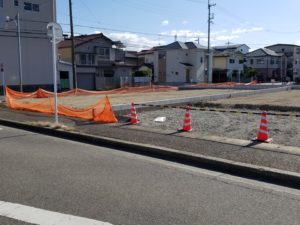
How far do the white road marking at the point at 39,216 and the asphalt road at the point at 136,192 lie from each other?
0.09 m

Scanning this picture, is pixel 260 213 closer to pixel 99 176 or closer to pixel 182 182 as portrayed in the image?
pixel 182 182

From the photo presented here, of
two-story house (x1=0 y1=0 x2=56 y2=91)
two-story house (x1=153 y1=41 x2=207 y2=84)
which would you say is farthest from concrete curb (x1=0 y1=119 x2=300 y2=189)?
two-story house (x1=153 y1=41 x2=207 y2=84)

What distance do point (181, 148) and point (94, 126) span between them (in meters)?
3.95

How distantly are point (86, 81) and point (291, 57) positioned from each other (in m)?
62.7

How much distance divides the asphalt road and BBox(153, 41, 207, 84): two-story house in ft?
191

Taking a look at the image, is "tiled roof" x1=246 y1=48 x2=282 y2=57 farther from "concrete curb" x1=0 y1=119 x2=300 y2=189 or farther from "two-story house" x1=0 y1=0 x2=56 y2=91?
"concrete curb" x1=0 y1=119 x2=300 y2=189

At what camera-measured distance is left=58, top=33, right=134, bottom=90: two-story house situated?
150 feet

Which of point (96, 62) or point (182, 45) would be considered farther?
point (182, 45)

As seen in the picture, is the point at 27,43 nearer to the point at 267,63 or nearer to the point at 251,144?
the point at 251,144

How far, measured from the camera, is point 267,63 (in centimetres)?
8094

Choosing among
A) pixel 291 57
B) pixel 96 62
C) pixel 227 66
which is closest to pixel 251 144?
pixel 96 62

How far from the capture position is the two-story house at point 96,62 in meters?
45.6

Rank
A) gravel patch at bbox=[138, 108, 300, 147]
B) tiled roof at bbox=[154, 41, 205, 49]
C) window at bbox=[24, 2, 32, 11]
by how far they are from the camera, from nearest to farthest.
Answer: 1. gravel patch at bbox=[138, 108, 300, 147]
2. window at bbox=[24, 2, 32, 11]
3. tiled roof at bbox=[154, 41, 205, 49]

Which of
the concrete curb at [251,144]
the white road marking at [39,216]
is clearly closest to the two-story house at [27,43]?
the concrete curb at [251,144]
